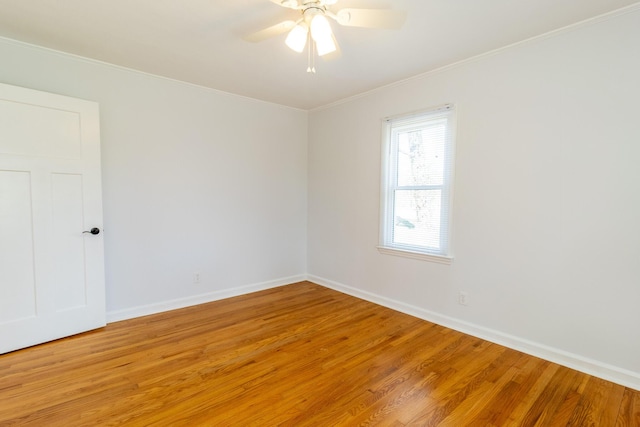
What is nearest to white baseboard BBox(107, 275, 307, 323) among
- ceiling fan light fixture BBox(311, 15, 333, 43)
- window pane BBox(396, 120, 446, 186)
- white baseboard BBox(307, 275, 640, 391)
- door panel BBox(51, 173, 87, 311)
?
door panel BBox(51, 173, 87, 311)

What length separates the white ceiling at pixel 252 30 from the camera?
2.08 meters

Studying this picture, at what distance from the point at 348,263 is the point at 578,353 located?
2432 mm

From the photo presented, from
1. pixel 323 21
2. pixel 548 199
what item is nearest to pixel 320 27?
pixel 323 21

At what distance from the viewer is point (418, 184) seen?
11.0 ft

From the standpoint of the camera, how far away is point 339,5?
6.84 ft

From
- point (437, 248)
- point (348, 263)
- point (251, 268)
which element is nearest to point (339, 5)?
point (437, 248)

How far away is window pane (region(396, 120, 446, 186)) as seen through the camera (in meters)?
3.16

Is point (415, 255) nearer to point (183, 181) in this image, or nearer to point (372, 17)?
point (372, 17)

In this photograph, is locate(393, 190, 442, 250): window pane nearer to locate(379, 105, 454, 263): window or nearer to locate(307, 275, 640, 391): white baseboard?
locate(379, 105, 454, 263): window

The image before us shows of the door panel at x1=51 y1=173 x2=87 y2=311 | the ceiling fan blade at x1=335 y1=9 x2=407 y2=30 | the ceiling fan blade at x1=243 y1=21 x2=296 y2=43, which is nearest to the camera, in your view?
the ceiling fan blade at x1=335 y1=9 x2=407 y2=30

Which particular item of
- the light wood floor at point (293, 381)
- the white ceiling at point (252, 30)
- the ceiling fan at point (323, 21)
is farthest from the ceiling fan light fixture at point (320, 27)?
the light wood floor at point (293, 381)

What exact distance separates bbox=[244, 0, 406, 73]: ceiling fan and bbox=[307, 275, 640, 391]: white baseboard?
265 cm

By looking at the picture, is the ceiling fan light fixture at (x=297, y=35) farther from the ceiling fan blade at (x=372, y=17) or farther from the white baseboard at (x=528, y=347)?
the white baseboard at (x=528, y=347)

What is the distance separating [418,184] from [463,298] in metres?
1.25
